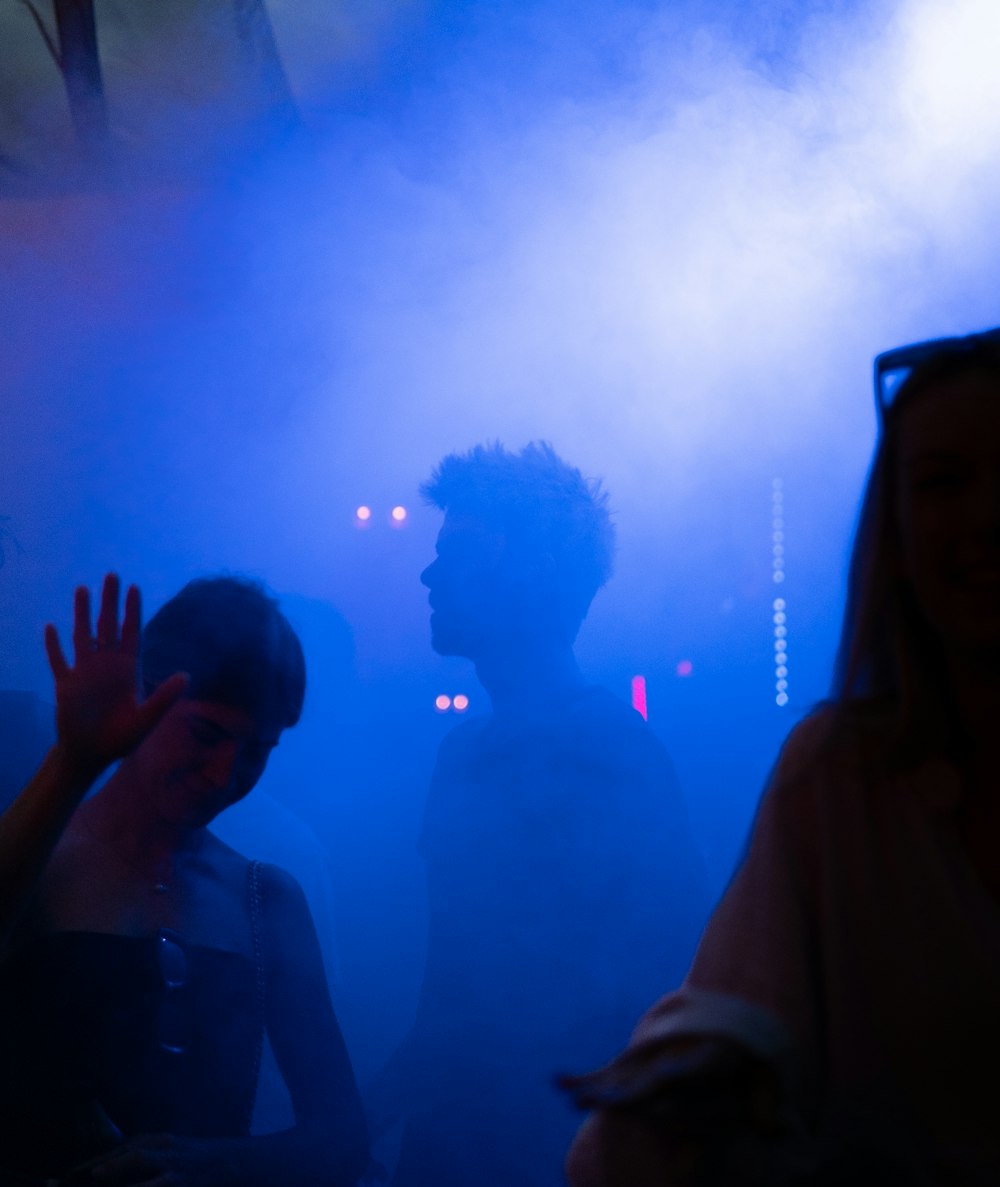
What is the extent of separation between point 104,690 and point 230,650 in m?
0.26

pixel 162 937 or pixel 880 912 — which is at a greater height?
pixel 880 912

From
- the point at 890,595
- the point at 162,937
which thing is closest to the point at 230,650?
the point at 162,937

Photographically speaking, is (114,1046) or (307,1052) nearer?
(114,1046)

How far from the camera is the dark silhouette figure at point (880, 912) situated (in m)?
0.55

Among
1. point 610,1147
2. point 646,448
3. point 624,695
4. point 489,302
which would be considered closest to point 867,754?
point 610,1147

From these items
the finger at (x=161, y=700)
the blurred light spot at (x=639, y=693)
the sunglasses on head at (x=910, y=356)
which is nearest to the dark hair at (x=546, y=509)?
the blurred light spot at (x=639, y=693)

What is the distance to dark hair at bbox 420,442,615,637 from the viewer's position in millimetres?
1885

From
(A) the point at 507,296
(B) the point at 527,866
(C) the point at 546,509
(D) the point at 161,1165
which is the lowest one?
(D) the point at 161,1165

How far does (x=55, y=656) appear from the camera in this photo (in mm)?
1207

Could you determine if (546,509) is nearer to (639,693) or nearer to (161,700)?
(639,693)

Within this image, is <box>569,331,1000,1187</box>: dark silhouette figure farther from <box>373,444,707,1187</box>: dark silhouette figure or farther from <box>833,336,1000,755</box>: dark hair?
<box>373,444,707,1187</box>: dark silhouette figure

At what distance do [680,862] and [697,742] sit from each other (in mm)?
255

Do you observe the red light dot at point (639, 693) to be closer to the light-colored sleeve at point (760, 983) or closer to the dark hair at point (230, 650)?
the dark hair at point (230, 650)

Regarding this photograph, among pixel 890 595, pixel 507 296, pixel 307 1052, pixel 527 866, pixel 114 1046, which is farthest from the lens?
pixel 507 296
